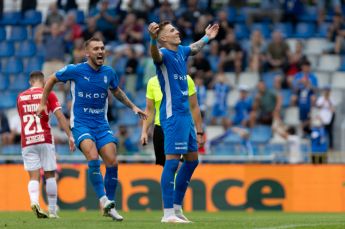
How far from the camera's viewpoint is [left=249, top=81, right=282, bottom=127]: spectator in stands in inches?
1005

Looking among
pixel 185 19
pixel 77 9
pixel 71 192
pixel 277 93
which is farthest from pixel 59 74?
pixel 77 9

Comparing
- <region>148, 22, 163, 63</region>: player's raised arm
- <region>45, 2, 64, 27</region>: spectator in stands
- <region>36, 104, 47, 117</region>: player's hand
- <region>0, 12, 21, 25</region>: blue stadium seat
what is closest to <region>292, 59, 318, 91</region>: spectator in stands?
<region>45, 2, 64, 27</region>: spectator in stands

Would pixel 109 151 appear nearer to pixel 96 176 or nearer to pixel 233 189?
pixel 96 176

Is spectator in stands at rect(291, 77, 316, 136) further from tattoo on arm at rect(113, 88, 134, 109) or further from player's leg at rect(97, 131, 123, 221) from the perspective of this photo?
player's leg at rect(97, 131, 123, 221)

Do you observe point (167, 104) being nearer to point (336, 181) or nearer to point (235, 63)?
point (336, 181)

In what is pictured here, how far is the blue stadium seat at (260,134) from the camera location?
82.2ft

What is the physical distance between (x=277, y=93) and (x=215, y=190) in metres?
3.42

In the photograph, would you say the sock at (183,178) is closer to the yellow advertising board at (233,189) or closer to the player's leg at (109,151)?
the player's leg at (109,151)

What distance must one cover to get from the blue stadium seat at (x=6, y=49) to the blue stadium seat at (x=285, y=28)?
677 centimetres

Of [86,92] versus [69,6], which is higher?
[69,6]

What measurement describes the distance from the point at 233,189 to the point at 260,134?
1915 millimetres

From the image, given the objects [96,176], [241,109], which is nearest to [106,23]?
[241,109]

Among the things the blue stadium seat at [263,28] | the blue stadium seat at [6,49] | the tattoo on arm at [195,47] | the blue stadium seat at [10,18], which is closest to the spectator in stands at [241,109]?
the blue stadium seat at [263,28]

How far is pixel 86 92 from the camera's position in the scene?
14.9 meters
